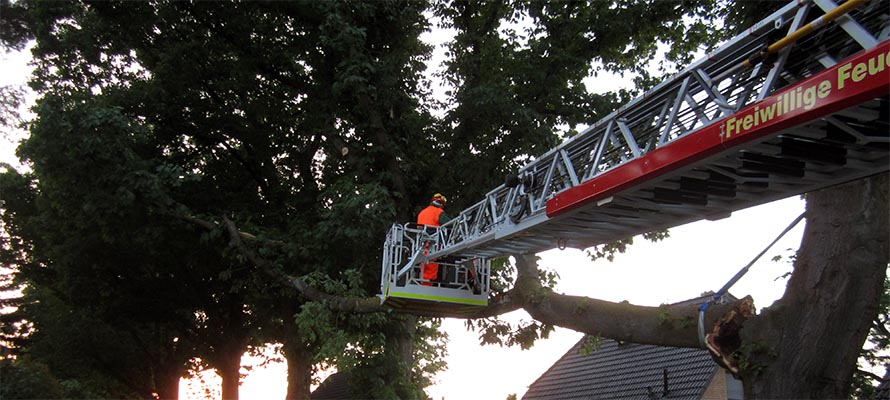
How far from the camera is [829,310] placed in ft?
25.0

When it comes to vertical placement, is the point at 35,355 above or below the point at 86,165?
below

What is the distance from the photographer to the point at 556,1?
41.5 feet

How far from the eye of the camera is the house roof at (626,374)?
1622 centimetres

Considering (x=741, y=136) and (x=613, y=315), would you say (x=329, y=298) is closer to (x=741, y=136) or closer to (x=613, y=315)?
(x=613, y=315)

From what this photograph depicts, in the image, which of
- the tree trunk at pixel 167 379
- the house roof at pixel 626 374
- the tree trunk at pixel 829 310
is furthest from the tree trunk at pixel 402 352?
the tree trunk at pixel 167 379

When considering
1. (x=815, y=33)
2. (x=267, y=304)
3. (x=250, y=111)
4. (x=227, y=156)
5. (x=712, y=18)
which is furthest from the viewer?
(x=267, y=304)

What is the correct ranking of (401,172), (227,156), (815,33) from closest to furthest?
1. (815,33)
2. (401,172)
3. (227,156)

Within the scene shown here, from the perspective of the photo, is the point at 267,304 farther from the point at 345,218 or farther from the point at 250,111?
the point at 345,218

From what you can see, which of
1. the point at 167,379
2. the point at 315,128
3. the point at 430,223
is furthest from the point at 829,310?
the point at 167,379

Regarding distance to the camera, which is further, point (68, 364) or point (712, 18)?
point (68, 364)

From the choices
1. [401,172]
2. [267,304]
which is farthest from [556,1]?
[267,304]

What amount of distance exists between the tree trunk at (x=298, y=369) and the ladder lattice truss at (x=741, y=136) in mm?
13840

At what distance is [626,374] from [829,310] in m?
11.3

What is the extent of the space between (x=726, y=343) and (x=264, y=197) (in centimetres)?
1227
